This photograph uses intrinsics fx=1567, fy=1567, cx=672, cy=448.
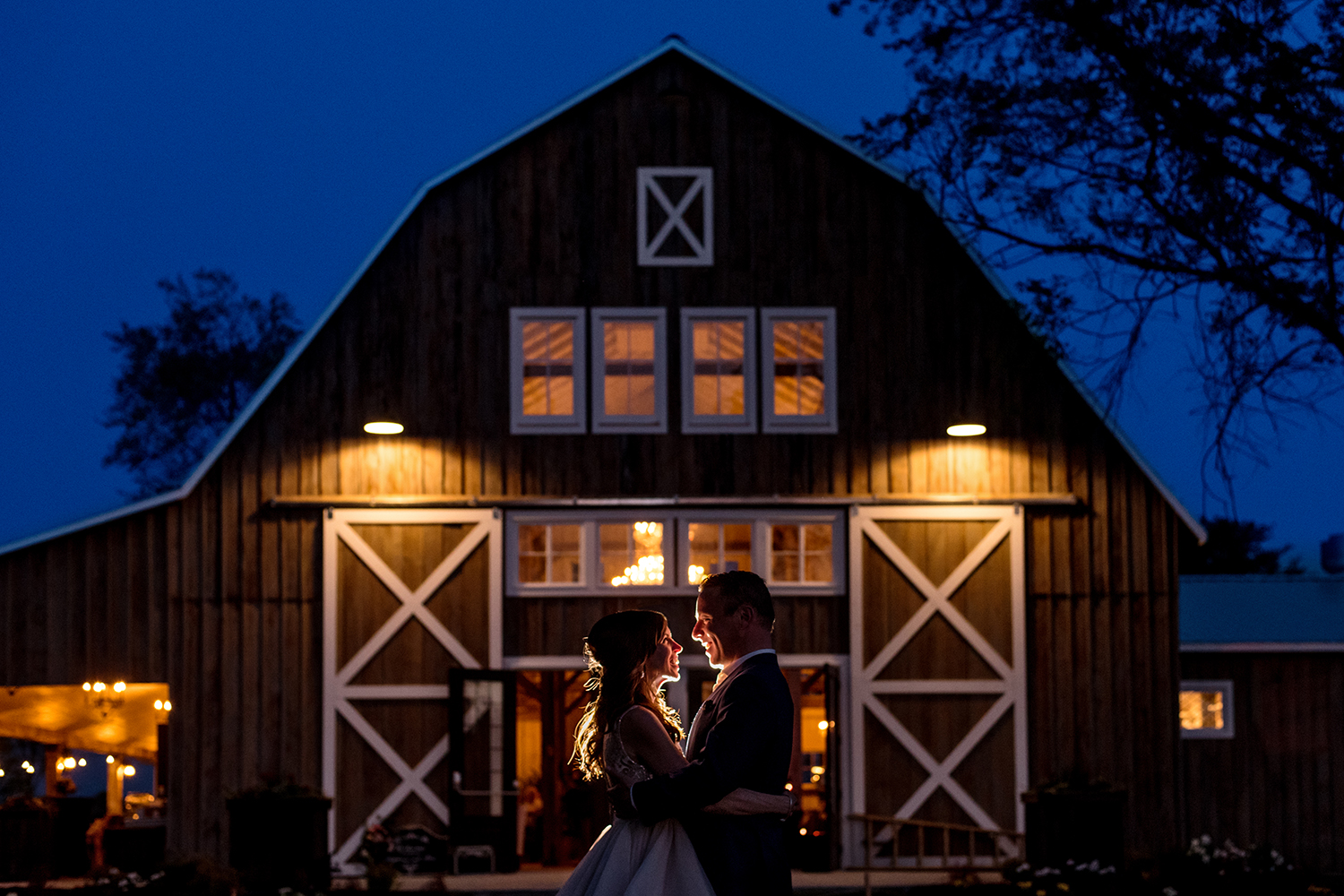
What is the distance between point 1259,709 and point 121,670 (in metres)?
11.4

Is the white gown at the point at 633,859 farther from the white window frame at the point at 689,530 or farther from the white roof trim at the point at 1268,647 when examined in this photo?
the white roof trim at the point at 1268,647

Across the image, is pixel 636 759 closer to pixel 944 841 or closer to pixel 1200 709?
pixel 944 841

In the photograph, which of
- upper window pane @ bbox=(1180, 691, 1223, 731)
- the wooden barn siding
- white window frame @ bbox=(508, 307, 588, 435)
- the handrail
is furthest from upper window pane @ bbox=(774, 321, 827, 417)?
upper window pane @ bbox=(1180, 691, 1223, 731)

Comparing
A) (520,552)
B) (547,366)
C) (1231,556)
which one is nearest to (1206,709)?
(520,552)

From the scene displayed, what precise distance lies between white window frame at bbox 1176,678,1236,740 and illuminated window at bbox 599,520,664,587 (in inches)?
223

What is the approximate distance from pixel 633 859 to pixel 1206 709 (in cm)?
1277

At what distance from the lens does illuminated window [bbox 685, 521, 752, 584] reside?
1515cm

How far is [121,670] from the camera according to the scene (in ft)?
48.9

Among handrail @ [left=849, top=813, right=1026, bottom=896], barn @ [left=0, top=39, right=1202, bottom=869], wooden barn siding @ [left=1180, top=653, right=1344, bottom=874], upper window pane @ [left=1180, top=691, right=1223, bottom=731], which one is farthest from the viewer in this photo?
upper window pane @ [left=1180, top=691, right=1223, bottom=731]

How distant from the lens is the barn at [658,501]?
14.9 metres

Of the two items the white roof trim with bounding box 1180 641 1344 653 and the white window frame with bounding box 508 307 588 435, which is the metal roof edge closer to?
the white window frame with bounding box 508 307 588 435

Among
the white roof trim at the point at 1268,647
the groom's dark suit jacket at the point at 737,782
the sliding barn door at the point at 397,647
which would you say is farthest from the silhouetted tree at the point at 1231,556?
the groom's dark suit jacket at the point at 737,782

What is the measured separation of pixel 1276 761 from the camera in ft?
52.8

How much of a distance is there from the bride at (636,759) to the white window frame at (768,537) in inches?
383
